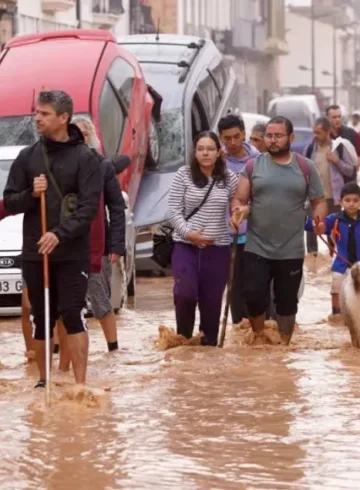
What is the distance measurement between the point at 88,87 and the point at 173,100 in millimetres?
3301

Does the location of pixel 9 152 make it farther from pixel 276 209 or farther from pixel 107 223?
pixel 276 209

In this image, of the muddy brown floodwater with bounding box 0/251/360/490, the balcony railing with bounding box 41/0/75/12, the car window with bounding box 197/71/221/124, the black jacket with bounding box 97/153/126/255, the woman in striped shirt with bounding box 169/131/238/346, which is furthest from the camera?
the balcony railing with bounding box 41/0/75/12

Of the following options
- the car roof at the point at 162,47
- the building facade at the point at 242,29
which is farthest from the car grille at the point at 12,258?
the building facade at the point at 242,29

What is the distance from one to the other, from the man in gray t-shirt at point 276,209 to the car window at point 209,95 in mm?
12143

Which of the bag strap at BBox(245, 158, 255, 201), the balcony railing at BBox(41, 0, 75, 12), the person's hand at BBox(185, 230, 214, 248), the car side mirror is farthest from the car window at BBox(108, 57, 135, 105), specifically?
the balcony railing at BBox(41, 0, 75, 12)

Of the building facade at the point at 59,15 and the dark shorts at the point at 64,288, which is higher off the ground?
the building facade at the point at 59,15

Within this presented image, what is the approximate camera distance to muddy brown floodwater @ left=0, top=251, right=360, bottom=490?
8133 mm

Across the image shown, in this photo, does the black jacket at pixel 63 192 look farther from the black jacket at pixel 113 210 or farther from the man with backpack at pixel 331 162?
the man with backpack at pixel 331 162

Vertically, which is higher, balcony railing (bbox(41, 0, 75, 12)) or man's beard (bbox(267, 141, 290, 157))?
balcony railing (bbox(41, 0, 75, 12))

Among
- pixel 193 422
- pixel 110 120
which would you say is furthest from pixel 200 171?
pixel 110 120

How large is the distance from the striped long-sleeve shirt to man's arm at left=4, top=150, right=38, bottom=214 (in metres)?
2.09

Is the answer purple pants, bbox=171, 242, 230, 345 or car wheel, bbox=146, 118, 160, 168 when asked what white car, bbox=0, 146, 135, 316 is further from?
car wheel, bbox=146, 118, 160, 168

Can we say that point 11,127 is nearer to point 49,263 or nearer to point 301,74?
point 49,263

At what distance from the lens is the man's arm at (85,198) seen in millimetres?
10102
